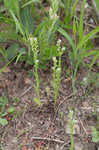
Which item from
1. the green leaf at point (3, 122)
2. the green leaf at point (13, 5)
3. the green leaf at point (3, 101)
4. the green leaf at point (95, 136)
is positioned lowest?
the green leaf at point (95, 136)

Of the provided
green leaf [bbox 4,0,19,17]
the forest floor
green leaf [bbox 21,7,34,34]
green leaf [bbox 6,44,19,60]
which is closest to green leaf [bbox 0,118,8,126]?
the forest floor

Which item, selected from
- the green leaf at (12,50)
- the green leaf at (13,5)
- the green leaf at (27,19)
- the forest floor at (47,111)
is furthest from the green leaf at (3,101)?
the green leaf at (13,5)

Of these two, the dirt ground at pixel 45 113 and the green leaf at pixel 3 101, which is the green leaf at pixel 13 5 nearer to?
the dirt ground at pixel 45 113

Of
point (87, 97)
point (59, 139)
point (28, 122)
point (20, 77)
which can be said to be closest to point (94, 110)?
point (87, 97)

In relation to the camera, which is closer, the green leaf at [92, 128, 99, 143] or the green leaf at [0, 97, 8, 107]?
the green leaf at [92, 128, 99, 143]

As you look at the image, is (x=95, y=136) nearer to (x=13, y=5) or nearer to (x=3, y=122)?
(x=3, y=122)

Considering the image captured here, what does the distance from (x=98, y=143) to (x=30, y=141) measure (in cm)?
57

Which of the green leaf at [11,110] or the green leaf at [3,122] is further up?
the green leaf at [11,110]

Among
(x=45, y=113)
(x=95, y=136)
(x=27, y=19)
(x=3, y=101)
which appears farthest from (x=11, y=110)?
(x=27, y=19)

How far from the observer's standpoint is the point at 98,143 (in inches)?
63.9

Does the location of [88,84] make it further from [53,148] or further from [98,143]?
[53,148]

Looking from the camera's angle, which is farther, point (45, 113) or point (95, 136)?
point (45, 113)

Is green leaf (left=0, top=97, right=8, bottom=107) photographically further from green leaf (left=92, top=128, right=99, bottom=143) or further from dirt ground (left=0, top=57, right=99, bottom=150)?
green leaf (left=92, top=128, right=99, bottom=143)

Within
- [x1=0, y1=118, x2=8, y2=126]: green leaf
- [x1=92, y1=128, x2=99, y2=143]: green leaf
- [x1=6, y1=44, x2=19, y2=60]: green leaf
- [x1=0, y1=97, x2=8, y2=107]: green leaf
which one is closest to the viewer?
[x1=92, y1=128, x2=99, y2=143]: green leaf
